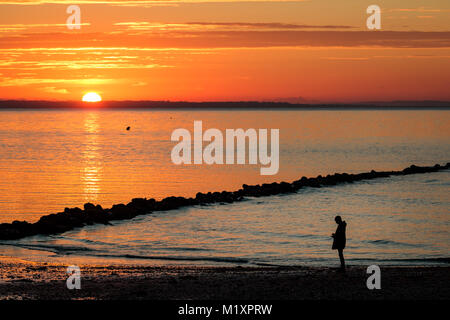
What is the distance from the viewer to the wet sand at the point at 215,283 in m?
15.2

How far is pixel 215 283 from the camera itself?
1694 centimetres

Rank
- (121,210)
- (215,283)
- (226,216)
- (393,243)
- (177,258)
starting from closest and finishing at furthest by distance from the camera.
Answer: (215,283)
(177,258)
(393,243)
(121,210)
(226,216)

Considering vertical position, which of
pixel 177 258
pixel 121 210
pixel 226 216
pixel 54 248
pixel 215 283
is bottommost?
pixel 177 258

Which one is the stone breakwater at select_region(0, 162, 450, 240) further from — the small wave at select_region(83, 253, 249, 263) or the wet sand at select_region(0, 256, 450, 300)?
the wet sand at select_region(0, 256, 450, 300)

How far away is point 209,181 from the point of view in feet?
161

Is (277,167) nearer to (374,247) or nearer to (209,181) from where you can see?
(209,181)

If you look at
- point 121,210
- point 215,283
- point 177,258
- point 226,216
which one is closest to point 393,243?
point 177,258

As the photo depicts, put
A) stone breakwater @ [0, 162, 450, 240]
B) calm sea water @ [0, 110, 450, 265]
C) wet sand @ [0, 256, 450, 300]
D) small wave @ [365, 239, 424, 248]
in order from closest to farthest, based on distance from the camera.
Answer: wet sand @ [0, 256, 450, 300] → calm sea water @ [0, 110, 450, 265] → small wave @ [365, 239, 424, 248] → stone breakwater @ [0, 162, 450, 240]

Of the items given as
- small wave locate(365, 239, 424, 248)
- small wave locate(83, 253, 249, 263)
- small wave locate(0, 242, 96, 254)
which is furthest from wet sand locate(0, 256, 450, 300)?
small wave locate(365, 239, 424, 248)

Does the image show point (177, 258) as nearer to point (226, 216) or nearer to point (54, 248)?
point (54, 248)

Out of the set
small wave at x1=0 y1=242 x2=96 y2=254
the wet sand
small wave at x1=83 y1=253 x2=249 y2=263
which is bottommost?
→ small wave at x1=83 y1=253 x2=249 y2=263

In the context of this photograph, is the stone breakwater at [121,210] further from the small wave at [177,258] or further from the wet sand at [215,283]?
the wet sand at [215,283]

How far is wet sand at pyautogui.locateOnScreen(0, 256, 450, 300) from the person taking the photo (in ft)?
49.7

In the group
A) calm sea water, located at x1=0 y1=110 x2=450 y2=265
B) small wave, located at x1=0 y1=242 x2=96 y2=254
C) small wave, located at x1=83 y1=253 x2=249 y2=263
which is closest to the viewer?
small wave, located at x1=83 y1=253 x2=249 y2=263
